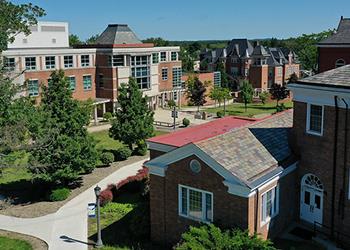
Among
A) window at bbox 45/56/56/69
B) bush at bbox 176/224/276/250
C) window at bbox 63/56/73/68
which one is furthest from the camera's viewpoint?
window at bbox 63/56/73/68

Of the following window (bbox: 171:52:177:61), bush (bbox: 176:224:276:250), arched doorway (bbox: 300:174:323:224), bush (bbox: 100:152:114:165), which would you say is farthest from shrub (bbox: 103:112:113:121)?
bush (bbox: 176:224:276:250)

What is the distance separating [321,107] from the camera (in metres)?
18.6

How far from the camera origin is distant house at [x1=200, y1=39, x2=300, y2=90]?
86312 millimetres

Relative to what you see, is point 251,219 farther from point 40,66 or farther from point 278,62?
point 278,62

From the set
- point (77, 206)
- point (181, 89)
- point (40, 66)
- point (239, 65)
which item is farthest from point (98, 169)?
point (239, 65)

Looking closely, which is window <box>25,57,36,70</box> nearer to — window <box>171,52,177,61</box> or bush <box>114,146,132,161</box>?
bush <box>114,146,132,161</box>

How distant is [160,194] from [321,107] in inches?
303

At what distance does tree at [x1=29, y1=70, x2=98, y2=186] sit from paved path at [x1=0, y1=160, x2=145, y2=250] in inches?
74.0

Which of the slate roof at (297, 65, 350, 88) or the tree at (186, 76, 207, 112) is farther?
the tree at (186, 76, 207, 112)

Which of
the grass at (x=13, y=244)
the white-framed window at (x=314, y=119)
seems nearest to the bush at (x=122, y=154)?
the grass at (x=13, y=244)

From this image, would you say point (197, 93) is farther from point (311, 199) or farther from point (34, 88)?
point (311, 199)

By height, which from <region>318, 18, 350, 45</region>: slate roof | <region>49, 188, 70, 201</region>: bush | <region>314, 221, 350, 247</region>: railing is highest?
<region>318, 18, 350, 45</region>: slate roof

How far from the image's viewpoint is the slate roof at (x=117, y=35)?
58.5 m

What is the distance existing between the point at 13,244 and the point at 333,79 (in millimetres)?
15796
